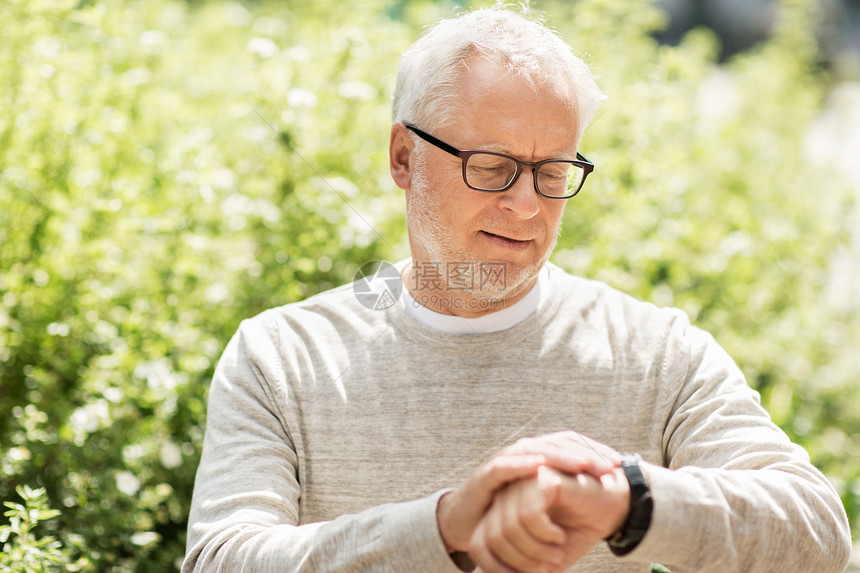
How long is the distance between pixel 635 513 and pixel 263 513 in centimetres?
75

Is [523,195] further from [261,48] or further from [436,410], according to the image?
[261,48]

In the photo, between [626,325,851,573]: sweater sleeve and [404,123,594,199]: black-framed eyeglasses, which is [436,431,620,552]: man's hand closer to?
[626,325,851,573]: sweater sleeve

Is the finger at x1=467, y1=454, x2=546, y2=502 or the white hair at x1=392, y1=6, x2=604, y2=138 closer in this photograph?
the finger at x1=467, y1=454, x2=546, y2=502

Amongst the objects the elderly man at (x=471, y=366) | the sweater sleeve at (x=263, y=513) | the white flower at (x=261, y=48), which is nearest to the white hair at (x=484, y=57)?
the elderly man at (x=471, y=366)

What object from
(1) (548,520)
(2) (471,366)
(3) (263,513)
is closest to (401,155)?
(2) (471,366)

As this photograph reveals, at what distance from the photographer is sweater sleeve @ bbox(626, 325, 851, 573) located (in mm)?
1355

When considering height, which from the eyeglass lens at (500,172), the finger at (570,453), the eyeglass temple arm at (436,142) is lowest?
→ the finger at (570,453)

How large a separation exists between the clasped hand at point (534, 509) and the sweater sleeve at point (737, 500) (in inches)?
3.5

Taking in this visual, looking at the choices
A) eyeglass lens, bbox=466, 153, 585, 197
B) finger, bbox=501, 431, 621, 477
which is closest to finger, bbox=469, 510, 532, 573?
finger, bbox=501, 431, 621, 477

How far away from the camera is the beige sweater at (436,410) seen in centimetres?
159

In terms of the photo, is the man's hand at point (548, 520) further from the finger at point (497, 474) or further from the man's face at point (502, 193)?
the man's face at point (502, 193)

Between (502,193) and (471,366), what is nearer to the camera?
(502,193)

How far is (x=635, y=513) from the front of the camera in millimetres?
1354

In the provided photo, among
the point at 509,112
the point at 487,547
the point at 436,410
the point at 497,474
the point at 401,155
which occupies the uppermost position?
the point at 509,112
